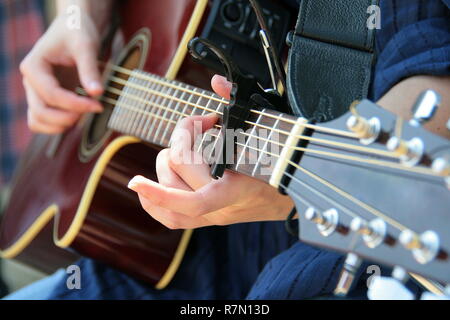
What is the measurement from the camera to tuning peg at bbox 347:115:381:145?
44cm

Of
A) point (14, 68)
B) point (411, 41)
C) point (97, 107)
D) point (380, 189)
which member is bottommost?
point (14, 68)

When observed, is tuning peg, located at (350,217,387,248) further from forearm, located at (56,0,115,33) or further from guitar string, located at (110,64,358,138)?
forearm, located at (56,0,115,33)

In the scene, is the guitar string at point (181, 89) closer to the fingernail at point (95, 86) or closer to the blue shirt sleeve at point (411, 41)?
the fingernail at point (95, 86)

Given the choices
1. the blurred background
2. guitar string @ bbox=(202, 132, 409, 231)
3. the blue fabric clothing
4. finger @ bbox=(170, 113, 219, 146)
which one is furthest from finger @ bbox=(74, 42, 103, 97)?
the blurred background

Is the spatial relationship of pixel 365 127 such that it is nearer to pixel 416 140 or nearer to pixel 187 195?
pixel 416 140

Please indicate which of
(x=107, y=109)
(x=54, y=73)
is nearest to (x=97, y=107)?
(x=107, y=109)

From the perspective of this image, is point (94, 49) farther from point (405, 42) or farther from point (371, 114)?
point (371, 114)

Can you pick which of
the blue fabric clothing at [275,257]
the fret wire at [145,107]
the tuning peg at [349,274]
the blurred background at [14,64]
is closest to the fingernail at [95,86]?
the fret wire at [145,107]

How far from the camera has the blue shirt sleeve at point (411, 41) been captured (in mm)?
647

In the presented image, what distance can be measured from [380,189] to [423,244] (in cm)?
6

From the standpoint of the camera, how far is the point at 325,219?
460 millimetres

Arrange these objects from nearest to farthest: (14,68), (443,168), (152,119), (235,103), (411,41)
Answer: (443,168) → (235,103) → (411,41) → (152,119) → (14,68)

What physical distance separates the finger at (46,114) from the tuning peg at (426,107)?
28.8 inches

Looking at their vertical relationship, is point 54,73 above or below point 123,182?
above
